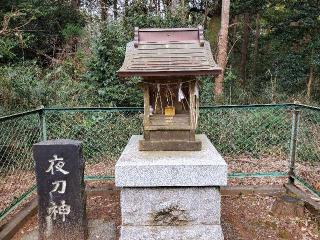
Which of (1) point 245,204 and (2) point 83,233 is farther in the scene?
(1) point 245,204

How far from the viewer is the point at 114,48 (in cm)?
Answer: 826

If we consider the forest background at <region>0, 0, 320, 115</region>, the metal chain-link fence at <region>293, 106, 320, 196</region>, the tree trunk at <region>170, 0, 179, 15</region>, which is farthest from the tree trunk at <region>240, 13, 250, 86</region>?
the metal chain-link fence at <region>293, 106, 320, 196</region>

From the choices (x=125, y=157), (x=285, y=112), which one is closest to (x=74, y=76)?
(x=285, y=112)

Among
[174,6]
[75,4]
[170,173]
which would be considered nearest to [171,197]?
[170,173]

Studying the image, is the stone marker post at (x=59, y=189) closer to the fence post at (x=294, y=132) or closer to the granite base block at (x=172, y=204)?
the granite base block at (x=172, y=204)

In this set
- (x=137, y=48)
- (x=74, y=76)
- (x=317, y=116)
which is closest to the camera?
(x=137, y=48)

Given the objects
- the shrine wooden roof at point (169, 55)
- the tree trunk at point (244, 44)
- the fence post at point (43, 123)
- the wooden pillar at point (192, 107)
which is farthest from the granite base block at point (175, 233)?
the tree trunk at point (244, 44)

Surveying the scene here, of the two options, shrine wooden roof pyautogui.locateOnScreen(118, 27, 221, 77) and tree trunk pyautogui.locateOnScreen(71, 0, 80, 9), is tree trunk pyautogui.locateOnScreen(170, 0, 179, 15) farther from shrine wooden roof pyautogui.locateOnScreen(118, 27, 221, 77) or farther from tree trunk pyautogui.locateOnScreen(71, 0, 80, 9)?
shrine wooden roof pyautogui.locateOnScreen(118, 27, 221, 77)

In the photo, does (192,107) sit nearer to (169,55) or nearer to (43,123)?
(169,55)

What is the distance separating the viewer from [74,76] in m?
10.2

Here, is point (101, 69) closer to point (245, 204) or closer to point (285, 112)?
point (285, 112)

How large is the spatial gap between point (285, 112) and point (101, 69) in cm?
455

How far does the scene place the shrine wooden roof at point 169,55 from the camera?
3633mm

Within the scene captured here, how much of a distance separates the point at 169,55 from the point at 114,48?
4683 mm
